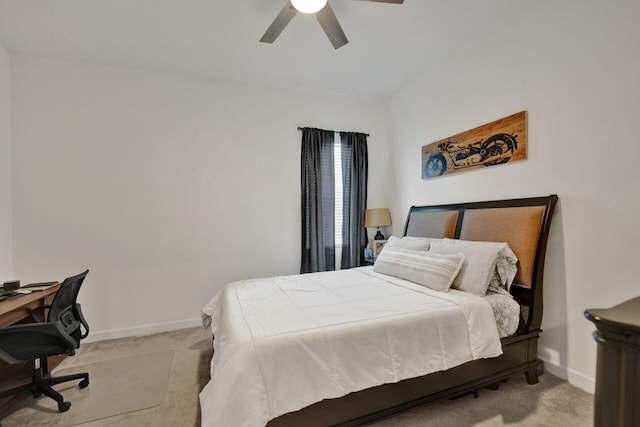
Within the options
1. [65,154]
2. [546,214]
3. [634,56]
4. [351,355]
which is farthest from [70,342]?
[634,56]

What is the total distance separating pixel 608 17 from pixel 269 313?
295cm

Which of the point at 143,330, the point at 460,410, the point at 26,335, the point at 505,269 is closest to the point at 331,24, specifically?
the point at 505,269

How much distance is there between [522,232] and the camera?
85.9 inches

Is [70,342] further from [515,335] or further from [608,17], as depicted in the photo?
[608,17]

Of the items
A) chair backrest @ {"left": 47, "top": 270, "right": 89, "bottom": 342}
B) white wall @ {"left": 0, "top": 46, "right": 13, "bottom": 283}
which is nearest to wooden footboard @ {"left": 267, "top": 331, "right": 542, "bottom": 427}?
chair backrest @ {"left": 47, "top": 270, "right": 89, "bottom": 342}

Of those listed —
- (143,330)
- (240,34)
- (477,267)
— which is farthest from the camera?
(143,330)

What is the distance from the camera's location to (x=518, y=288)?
7.14 ft

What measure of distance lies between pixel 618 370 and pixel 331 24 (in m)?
2.40

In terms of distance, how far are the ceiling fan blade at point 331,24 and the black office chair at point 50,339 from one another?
255cm

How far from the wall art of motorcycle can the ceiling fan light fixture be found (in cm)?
181

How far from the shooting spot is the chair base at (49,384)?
1871 mm

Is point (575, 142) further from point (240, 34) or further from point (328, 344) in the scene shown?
point (240, 34)

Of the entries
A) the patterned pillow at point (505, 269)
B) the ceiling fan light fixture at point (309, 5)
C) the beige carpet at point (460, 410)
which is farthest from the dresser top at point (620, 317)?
the ceiling fan light fixture at point (309, 5)

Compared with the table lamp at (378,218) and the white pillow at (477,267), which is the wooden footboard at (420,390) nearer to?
the white pillow at (477,267)
